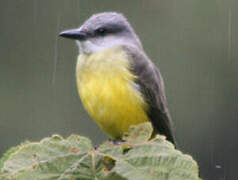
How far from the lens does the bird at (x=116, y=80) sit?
384 cm

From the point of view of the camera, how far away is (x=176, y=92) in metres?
11.5

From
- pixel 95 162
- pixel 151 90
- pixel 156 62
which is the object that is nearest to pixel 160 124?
pixel 151 90

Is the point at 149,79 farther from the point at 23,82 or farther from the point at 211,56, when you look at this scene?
the point at 211,56

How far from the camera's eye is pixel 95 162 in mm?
2348

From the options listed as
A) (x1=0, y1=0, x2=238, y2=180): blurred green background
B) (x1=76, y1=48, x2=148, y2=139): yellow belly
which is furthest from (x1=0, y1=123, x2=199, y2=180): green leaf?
(x1=0, y1=0, x2=238, y2=180): blurred green background

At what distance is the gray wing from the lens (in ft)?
13.7

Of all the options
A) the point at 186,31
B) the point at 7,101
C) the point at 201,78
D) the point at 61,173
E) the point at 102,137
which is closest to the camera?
the point at 61,173

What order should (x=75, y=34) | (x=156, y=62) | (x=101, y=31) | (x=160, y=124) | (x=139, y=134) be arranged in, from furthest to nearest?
(x=156, y=62), (x=101, y=31), (x=160, y=124), (x=75, y=34), (x=139, y=134)

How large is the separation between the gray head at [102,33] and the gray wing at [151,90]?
14 centimetres

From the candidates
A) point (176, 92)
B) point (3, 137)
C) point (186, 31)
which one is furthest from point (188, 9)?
point (3, 137)

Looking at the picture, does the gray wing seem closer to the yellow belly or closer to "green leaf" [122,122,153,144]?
the yellow belly

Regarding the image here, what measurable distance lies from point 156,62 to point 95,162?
889 cm

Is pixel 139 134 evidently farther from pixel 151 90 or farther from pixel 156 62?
pixel 156 62

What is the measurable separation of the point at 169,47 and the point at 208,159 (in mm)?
3363
